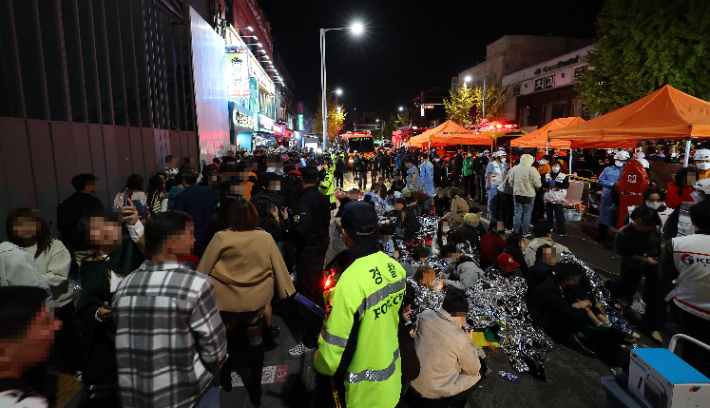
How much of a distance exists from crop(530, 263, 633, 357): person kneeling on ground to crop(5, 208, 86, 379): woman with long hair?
518 centimetres

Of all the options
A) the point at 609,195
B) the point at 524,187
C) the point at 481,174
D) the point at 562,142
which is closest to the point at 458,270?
the point at 524,187

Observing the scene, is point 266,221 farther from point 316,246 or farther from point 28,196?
point 28,196

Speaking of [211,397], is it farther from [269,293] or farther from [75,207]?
[75,207]

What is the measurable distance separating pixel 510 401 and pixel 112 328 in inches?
146

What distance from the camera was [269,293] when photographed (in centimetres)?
Answer: 363

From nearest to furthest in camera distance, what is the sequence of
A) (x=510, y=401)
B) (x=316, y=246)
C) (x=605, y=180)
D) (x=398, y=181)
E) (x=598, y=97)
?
(x=510, y=401) < (x=316, y=246) < (x=605, y=180) < (x=398, y=181) < (x=598, y=97)

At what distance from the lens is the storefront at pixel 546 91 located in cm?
3039

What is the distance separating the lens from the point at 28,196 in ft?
19.6

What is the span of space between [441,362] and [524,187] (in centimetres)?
717

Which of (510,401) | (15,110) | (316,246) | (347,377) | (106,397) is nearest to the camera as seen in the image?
(347,377)

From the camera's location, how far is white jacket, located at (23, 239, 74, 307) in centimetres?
337

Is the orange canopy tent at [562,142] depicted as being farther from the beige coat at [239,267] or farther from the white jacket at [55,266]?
the white jacket at [55,266]

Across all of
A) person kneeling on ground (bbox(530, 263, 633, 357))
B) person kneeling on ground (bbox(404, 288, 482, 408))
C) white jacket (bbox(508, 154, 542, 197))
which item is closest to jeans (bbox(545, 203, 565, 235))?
white jacket (bbox(508, 154, 542, 197))

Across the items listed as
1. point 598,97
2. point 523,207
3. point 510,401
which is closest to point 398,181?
point 523,207
